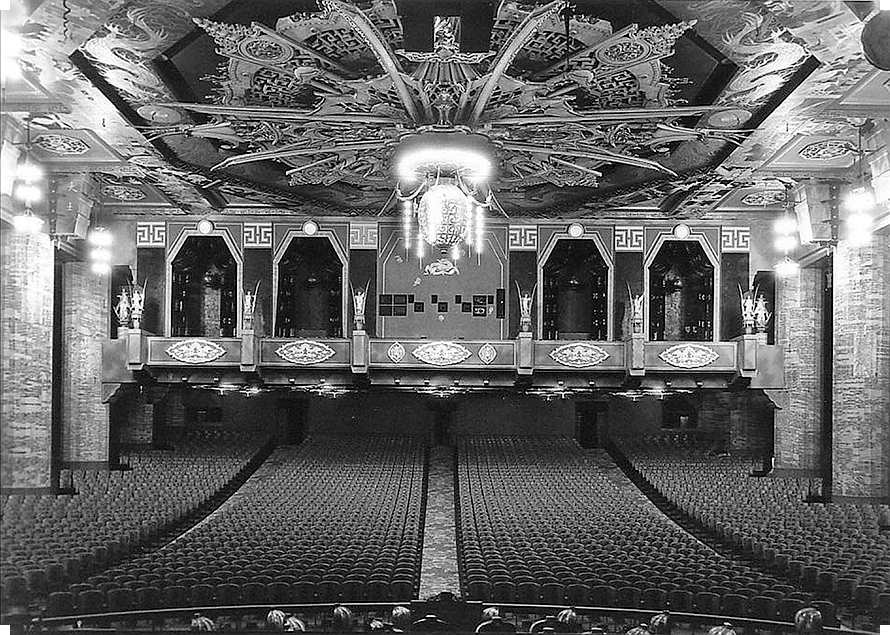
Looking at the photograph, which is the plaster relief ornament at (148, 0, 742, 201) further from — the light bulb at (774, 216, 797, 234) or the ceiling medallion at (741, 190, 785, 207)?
the ceiling medallion at (741, 190, 785, 207)

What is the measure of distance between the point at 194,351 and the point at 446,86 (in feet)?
33.6

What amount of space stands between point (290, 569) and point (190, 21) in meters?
6.44

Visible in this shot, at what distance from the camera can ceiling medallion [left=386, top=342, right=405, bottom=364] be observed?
18.5 m

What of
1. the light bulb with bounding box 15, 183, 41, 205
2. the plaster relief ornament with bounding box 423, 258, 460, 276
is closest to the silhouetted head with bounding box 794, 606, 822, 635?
the light bulb with bounding box 15, 183, 41, 205

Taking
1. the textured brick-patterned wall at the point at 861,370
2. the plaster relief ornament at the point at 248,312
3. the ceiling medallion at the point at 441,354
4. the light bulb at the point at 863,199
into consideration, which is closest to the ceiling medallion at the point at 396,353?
the ceiling medallion at the point at 441,354

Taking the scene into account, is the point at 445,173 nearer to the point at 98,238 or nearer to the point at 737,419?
the point at 98,238

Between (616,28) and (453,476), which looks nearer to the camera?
(616,28)

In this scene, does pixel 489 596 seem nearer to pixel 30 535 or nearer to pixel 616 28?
pixel 30 535

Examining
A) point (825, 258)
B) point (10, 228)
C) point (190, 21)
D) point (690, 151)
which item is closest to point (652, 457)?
point (825, 258)

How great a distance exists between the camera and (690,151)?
14781 mm

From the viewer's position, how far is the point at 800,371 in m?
17.2

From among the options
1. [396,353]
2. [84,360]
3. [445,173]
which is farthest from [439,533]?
[84,360]

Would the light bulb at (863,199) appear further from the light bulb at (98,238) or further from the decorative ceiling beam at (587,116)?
the light bulb at (98,238)

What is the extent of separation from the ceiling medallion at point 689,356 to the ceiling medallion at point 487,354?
3.60 meters
